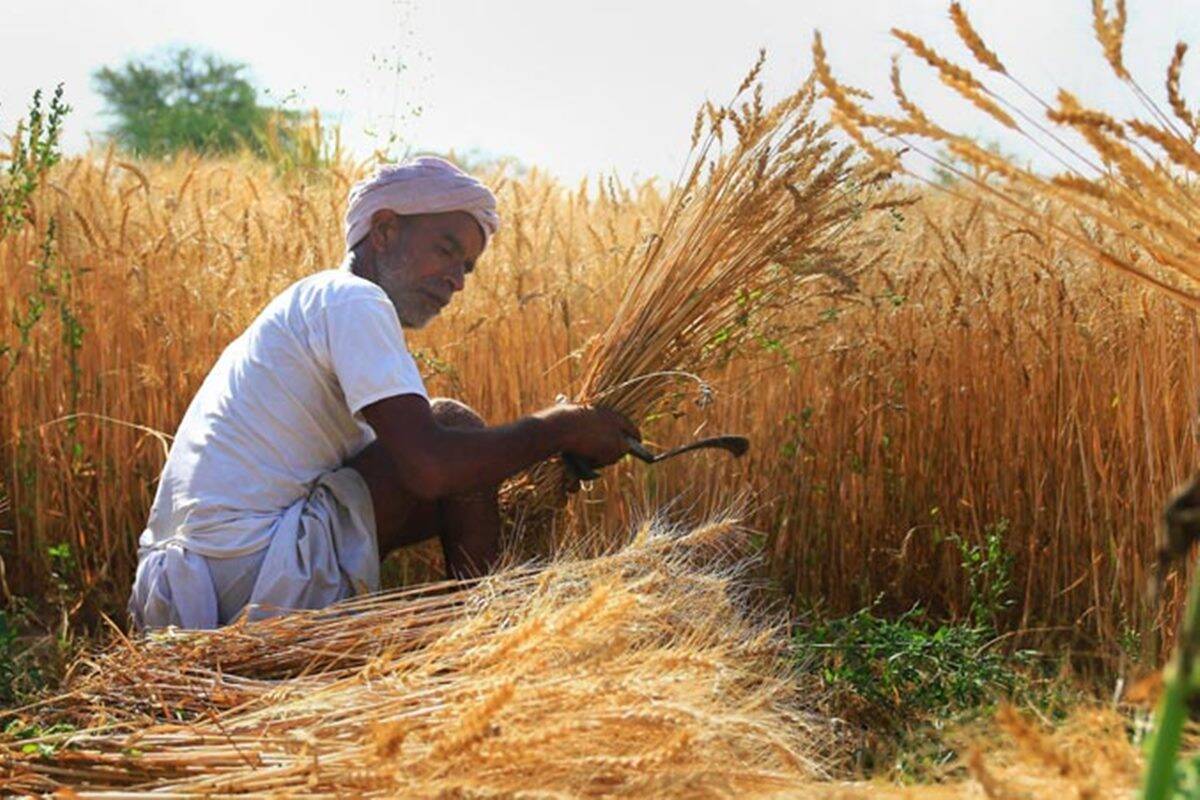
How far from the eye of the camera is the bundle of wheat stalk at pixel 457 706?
160 centimetres

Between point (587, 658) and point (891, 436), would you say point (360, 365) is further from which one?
point (891, 436)

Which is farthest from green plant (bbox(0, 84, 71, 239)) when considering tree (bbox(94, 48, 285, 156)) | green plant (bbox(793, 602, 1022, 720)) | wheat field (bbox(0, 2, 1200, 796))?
tree (bbox(94, 48, 285, 156))

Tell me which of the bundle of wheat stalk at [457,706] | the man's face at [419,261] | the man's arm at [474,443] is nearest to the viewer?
the bundle of wheat stalk at [457,706]

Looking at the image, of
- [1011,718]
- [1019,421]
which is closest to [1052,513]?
[1019,421]

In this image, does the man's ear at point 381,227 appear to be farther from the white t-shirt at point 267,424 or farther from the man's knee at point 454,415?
the man's knee at point 454,415

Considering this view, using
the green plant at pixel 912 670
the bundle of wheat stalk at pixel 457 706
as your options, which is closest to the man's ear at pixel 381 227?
the bundle of wheat stalk at pixel 457 706

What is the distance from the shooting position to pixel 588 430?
2.86 m

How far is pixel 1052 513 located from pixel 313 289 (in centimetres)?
159

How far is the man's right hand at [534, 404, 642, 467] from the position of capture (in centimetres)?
284

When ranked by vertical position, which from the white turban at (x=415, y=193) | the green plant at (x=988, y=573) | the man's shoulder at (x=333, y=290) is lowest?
the green plant at (x=988, y=573)

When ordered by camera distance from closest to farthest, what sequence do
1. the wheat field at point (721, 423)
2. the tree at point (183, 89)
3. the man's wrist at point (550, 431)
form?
the wheat field at point (721, 423) → the man's wrist at point (550, 431) → the tree at point (183, 89)

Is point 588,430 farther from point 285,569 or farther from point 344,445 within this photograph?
point 285,569

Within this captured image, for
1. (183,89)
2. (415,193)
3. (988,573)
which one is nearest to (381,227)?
(415,193)

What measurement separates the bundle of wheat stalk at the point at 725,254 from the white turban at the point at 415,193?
346mm
